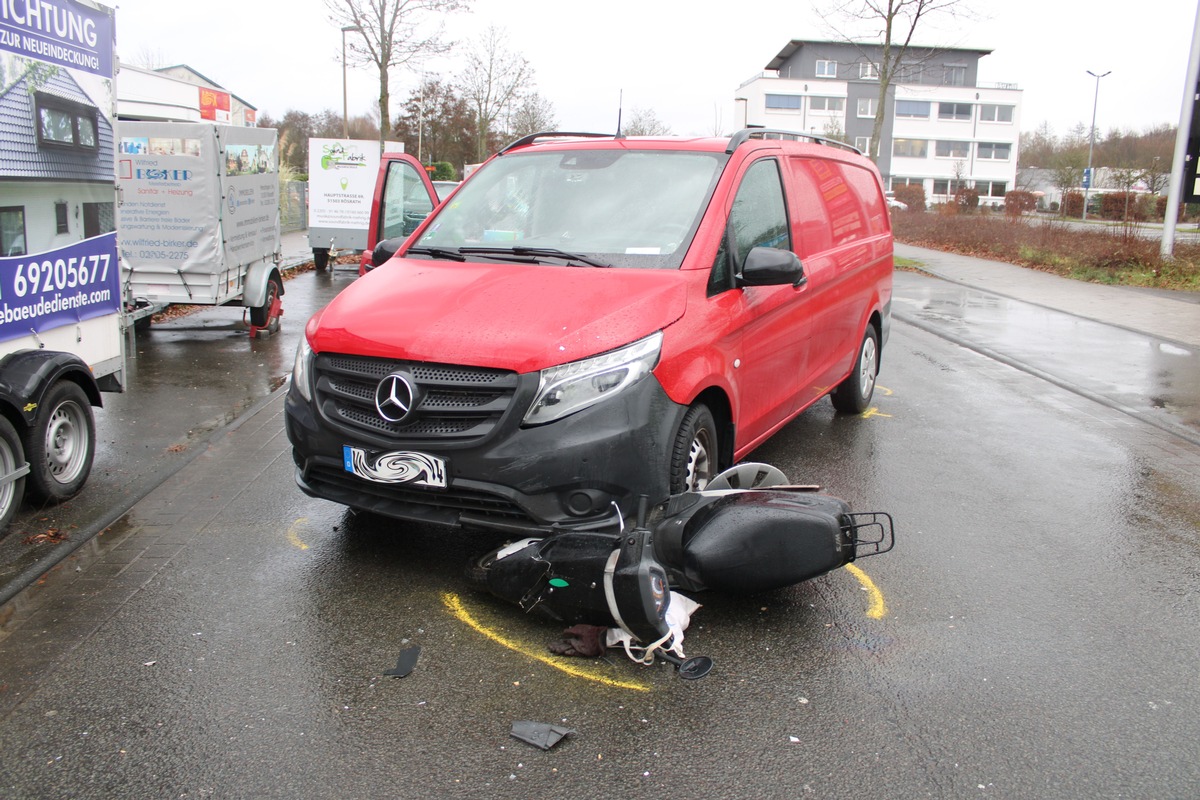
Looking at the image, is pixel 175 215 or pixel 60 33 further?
pixel 175 215

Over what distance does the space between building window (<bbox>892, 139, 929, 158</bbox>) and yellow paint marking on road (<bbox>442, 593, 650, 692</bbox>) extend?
9405 centimetres

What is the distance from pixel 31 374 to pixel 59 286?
2.15 feet

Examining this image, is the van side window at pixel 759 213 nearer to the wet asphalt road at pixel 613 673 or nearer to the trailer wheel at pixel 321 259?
the wet asphalt road at pixel 613 673

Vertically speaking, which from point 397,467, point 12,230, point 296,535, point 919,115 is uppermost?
point 919,115

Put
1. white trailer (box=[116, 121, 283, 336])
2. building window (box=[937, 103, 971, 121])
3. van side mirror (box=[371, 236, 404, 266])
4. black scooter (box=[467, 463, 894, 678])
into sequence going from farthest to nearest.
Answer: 1. building window (box=[937, 103, 971, 121])
2. white trailer (box=[116, 121, 283, 336])
3. van side mirror (box=[371, 236, 404, 266])
4. black scooter (box=[467, 463, 894, 678])

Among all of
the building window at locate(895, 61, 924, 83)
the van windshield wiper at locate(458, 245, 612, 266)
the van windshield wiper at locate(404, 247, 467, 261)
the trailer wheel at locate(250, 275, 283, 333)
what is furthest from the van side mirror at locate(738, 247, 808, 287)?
the building window at locate(895, 61, 924, 83)

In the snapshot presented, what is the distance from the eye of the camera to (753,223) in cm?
546

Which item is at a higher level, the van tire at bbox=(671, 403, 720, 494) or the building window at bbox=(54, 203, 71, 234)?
the building window at bbox=(54, 203, 71, 234)

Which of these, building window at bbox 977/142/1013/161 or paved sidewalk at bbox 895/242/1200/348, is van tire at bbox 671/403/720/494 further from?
building window at bbox 977/142/1013/161


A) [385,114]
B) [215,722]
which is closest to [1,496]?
[215,722]

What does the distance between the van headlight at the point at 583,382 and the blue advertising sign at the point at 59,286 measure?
2.95m

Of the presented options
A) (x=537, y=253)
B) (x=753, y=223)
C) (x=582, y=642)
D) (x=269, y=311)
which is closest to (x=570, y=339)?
(x=537, y=253)

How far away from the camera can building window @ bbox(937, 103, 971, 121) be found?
90.7 m

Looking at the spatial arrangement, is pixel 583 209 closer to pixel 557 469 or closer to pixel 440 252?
pixel 440 252
